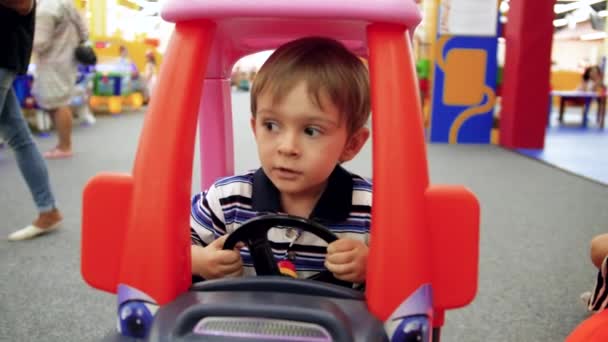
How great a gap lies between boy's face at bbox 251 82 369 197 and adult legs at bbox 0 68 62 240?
111 centimetres

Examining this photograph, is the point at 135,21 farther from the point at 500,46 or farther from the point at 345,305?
the point at 345,305

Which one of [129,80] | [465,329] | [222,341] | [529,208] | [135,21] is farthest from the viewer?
[135,21]

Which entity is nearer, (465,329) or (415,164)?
(415,164)

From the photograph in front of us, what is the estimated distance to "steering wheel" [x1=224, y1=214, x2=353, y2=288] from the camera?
70cm

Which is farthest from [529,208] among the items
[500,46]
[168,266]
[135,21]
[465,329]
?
[135,21]

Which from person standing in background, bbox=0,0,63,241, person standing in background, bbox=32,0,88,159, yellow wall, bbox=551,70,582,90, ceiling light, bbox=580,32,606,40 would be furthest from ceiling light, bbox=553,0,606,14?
person standing in background, bbox=0,0,63,241

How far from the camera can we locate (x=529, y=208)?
2236mm

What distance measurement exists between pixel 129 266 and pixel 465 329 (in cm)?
79

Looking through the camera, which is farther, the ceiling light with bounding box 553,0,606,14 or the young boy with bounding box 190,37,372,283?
the ceiling light with bounding box 553,0,606,14

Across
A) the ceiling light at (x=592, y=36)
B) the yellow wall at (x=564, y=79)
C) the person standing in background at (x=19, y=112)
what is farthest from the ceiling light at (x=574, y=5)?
the person standing in background at (x=19, y=112)

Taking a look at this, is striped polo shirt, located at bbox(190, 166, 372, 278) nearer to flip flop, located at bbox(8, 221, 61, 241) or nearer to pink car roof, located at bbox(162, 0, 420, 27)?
pink car roof, located at bbox(162, 0, 420, 27)

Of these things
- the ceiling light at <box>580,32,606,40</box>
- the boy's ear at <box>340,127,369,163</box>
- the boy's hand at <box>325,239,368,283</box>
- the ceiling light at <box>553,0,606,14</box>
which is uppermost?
the ceiling light at <box>553,0,606,14</box>

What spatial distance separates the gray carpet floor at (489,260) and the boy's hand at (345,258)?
517 mm

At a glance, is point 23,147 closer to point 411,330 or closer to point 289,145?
point 289,145
